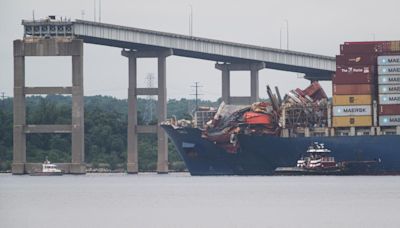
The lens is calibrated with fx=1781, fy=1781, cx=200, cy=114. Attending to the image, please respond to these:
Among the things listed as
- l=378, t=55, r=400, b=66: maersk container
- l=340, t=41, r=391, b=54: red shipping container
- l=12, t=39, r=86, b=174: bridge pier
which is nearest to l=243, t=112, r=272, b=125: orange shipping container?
l=340, t=41, r=391, b=54: red shipping container

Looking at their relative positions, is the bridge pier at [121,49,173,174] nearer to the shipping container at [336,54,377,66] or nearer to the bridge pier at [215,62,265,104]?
the bridge pier at [215,62,265,104]

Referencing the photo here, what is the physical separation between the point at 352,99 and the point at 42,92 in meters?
33.4

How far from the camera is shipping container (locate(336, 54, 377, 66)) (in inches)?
5531

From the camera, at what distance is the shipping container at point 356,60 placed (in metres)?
140

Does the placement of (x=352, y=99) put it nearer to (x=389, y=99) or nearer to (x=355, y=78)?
(x=355, y=78)

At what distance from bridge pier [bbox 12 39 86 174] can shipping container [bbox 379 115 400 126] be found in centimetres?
3338
